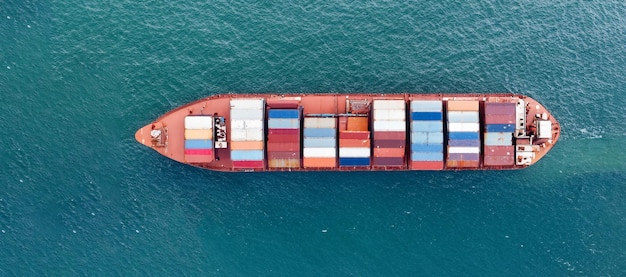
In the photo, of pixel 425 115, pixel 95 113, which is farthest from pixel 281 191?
pixel 95 113

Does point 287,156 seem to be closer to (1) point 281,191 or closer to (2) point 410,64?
(1) point 281,191

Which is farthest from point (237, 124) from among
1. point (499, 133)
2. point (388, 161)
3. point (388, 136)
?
point (499, 133)

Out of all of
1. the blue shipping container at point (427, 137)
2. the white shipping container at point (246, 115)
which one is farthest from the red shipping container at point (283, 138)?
the blue shipping container at point (427, 137)

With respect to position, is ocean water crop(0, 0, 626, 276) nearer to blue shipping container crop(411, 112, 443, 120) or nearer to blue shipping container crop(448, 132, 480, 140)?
blue shipping container crop(448, 132, 480, 140)

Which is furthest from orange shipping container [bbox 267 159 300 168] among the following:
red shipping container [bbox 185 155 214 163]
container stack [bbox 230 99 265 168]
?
red shipping container [bbox 185 155 214 163]

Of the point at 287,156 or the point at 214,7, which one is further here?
the point at 214,7

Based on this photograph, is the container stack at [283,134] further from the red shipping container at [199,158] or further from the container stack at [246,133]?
the red shipping container at [199,158]
